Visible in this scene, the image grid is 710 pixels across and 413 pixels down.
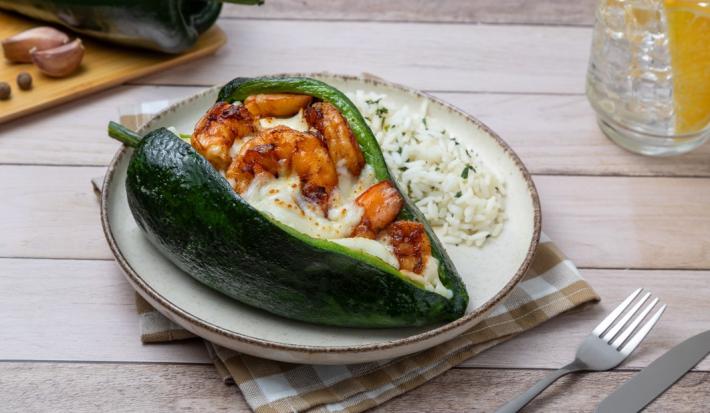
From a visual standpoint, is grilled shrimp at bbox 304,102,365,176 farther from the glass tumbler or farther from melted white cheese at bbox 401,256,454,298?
the glass tumbler

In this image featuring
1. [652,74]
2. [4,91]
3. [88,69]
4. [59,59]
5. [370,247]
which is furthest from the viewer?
[88,69]

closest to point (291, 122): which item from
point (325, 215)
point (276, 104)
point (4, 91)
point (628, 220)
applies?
point (276, 104)

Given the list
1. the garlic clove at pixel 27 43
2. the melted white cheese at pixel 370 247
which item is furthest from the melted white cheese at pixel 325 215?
the garlic clove at pixel 27 43

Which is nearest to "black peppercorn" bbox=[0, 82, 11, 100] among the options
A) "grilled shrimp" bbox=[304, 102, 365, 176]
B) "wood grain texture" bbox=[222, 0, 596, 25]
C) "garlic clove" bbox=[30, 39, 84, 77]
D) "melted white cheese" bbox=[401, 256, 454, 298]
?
"garlic clove" bbox=[30, 39, 84, 77]

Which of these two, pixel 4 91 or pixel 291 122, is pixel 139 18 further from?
pixel 291 122

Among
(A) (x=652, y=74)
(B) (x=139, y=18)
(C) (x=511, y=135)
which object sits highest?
(A) (x=652, y=74)

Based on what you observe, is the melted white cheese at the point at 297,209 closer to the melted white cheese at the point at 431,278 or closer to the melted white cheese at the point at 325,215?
the melted white cheese at the point at 325,215

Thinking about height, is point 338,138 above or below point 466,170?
above
